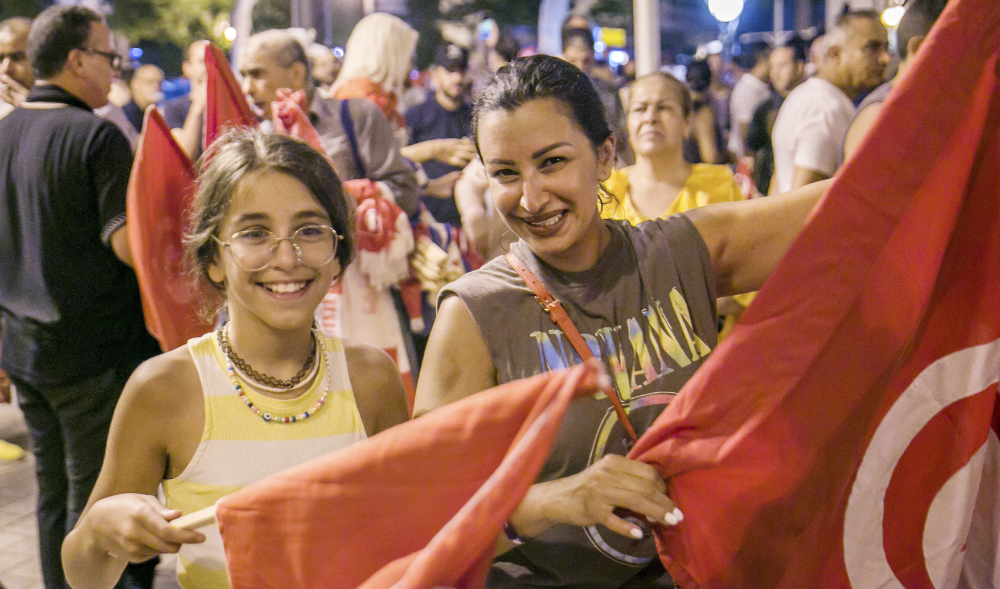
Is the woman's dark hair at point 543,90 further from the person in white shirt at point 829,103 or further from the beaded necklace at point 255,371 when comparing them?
the person in white shirt at point 829,103

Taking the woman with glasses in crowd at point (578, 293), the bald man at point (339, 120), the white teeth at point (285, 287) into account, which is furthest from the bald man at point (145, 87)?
the woman with glasses in crowd at point (578, 293)

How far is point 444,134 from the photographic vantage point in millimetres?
6242

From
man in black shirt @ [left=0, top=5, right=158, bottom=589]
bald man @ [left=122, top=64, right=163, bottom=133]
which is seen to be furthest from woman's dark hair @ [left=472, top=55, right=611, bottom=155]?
bald man @ [left=122, top=64, right=163, bottom=133]

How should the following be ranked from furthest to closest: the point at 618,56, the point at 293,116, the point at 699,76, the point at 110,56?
the point at 618,56 < the point at 699,76 < the point at 293,116 < the point at 110,56

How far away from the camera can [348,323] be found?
413cm

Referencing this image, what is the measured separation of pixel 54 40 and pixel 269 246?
6.61ft

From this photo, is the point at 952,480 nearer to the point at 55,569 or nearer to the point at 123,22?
the point at 55,569

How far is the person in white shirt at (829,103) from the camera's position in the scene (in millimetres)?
4484

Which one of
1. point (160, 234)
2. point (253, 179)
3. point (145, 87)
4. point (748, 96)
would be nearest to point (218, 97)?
point (160, 234)

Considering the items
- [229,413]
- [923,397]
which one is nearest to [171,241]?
[229,413]

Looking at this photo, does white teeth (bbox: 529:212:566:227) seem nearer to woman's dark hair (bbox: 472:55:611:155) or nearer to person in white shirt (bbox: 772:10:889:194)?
woman's dark hair (bbox: 472:55:611:155)

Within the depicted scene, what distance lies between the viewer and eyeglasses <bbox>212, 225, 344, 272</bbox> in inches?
75.3

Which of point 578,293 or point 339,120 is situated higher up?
point 339,120

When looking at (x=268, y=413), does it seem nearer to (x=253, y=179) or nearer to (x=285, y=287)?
(x=285, y=287)
